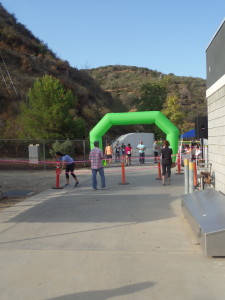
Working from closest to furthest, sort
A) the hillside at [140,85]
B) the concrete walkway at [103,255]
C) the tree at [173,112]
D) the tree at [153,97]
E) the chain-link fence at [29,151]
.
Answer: the concrete walkway at [103,255] → the chain-link fence at [29,151] → the tree at [173,112] → the tree at [153,97] → the hillside at [140,85]

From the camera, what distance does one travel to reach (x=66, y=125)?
2308 centimetres

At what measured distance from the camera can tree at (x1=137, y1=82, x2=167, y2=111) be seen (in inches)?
1847

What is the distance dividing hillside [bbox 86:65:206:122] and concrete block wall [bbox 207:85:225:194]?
49.4 metres

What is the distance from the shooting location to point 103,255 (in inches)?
195

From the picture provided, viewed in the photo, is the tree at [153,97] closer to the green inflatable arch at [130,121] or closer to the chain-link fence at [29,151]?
the chain-link fence at [29,151]

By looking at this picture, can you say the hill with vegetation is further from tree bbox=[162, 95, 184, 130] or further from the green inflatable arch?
tree bbox=[162, 95, 184, 130]

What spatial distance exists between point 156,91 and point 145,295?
45.5 meters

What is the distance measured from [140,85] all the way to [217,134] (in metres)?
67.3

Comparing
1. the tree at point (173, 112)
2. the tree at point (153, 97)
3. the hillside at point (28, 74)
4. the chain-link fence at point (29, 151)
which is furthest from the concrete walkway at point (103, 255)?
the tree at point (153, 97)

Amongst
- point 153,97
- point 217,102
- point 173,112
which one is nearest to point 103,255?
point 217,102

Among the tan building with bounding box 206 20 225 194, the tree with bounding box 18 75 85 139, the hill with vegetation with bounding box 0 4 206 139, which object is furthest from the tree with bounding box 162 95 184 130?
the tan building with bounding box 206 20 225 194

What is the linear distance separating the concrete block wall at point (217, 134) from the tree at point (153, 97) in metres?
38.6

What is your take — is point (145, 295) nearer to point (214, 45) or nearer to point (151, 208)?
point (151, 208)

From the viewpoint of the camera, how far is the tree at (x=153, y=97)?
46.9m
